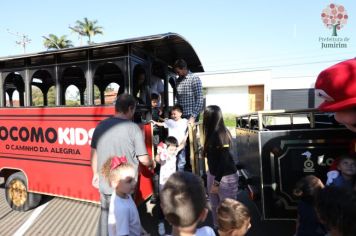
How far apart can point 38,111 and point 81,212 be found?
1830 millimetres

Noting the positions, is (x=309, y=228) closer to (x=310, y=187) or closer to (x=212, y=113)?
(x=310, y=187)

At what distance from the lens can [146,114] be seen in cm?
461

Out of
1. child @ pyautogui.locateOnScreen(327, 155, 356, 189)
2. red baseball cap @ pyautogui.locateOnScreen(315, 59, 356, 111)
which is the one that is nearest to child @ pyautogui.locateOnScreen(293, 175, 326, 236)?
child @ pyautogui.locateOnScreen(327, 155, 356, 189)

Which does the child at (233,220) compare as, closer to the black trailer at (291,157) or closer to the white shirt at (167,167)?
the black trailer at (291,157)

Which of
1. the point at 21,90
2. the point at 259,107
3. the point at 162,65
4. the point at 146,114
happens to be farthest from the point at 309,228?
the point at 259,107

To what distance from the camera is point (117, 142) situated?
3100mm

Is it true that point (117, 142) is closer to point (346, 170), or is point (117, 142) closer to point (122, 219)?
point (122, 219)

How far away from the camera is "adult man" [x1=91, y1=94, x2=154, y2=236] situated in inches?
122

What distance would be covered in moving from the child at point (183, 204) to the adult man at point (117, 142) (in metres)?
1.48

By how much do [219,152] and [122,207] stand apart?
1269 millimetres

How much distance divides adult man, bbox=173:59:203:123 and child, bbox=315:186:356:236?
3.19 metres

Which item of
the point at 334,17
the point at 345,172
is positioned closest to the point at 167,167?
the point at 345,172

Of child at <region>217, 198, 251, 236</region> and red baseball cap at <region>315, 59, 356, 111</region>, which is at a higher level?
red baseball cap at <region>315, 59, 356, 111</region>

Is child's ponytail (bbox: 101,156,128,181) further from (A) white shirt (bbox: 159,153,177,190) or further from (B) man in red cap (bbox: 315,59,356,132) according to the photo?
(B) man in red cap (bbox: 315,59,356,132)
